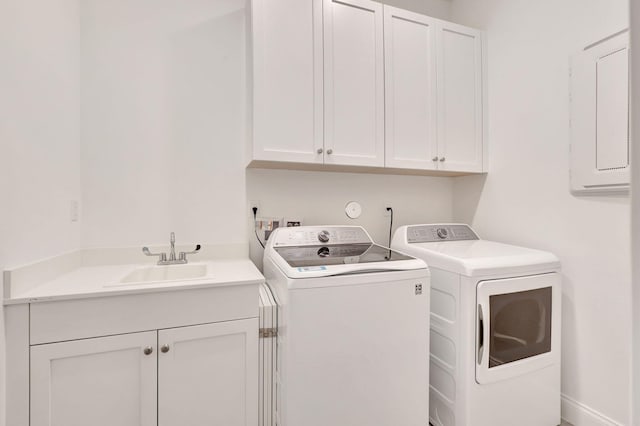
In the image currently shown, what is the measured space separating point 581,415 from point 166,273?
2.36m

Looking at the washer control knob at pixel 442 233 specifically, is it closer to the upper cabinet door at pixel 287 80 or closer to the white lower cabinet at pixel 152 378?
the upper cabinet door at pixel 287 80

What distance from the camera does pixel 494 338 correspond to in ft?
4.90

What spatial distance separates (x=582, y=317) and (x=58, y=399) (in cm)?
246

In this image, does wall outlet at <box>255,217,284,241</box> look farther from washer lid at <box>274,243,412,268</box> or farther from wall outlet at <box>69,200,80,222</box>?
wall outlet at <box>69,200,80,222</box>

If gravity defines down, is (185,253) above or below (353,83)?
below

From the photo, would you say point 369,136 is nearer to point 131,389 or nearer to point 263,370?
point 263,370

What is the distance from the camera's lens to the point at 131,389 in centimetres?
129

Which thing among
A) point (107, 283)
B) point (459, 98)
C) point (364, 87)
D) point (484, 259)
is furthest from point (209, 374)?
point (459, 98)

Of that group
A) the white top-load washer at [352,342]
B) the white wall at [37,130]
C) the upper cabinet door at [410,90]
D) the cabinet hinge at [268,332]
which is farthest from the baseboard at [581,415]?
the white wall at [37,130]

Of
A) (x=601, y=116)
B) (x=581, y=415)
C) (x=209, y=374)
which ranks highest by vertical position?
(x=601, y=116)

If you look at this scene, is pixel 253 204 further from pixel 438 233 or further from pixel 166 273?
pixel 438 233

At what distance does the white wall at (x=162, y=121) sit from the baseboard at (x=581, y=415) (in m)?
2.07

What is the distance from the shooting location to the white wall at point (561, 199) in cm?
154

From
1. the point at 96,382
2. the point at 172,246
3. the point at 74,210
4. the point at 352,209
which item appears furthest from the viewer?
the point at 352,209
